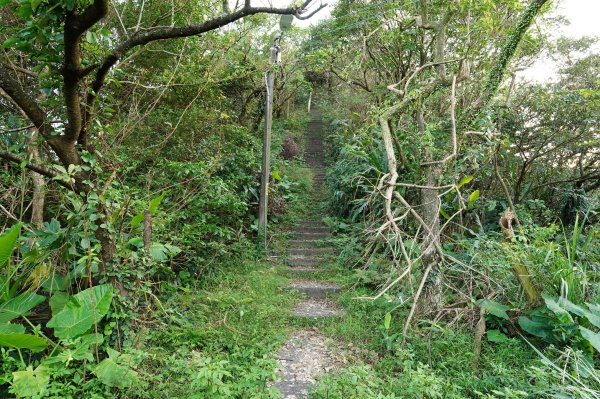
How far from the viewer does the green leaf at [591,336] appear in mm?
2625

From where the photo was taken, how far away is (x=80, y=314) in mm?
2527

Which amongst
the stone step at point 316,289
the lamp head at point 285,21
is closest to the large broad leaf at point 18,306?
the stone step at point 316,289

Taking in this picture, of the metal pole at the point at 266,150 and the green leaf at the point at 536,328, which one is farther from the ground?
the metal pole at the point at 266,150

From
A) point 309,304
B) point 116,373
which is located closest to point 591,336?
point 309,304

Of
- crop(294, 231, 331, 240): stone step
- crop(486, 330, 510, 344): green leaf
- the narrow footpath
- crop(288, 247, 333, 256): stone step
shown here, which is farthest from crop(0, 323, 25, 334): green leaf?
crop(294, 231, 331, 240): stone step

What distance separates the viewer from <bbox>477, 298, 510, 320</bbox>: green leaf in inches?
132

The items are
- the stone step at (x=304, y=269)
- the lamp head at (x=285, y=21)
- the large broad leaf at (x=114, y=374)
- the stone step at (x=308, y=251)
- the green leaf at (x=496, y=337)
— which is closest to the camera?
the large broad leaf at (x=114, y=374)

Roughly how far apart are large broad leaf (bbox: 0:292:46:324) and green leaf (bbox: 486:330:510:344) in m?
3.93

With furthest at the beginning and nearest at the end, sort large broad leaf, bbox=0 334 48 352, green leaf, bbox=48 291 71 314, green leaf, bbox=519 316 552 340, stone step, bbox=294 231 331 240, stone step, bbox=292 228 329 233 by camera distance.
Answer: stone step, bbox=292 228 329 233 < stone step, bbox=294 231 331 240 < green leaf, bbox=519 316 552 340 < green leaf, bbox=48 291 71 314 < large broad leaf, bbox=0 334 48 352

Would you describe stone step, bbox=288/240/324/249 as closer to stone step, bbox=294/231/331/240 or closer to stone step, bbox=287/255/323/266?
stone step, bbox=294/231/331/240

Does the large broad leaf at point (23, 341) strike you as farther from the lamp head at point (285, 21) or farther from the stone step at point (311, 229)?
the stone step at point (311, 229)

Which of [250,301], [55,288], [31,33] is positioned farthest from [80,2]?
[250,301]

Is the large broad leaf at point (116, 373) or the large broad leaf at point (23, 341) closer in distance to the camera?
the large broad leaf at point (23, 341)

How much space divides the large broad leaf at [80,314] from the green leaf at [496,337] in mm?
3405
